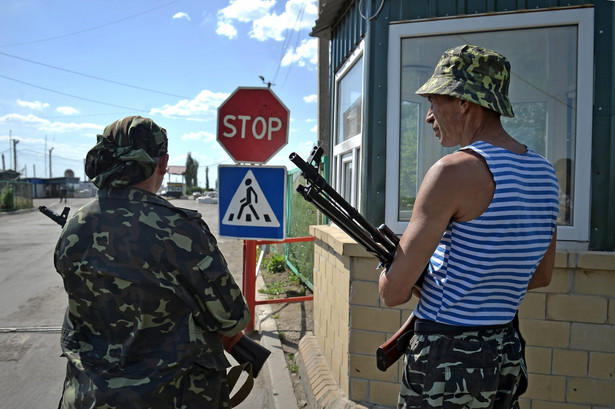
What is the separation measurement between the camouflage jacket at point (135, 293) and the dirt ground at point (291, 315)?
7.59 ft

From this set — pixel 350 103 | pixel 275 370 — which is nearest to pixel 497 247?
pixel 350 103

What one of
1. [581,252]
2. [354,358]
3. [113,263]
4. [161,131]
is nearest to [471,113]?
[161,131]

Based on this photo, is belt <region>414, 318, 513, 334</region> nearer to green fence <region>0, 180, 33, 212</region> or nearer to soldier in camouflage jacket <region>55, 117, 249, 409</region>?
soldier in camouflage jacket <region>55, 117, 249, 409</region>

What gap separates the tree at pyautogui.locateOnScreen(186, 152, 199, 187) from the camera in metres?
92.9

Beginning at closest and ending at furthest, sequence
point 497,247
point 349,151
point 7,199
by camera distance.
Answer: point 497,247
point 349,151
point 7,199

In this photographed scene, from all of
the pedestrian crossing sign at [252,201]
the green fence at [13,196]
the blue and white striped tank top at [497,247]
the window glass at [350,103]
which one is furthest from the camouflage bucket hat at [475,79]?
the green fence at [13,196]

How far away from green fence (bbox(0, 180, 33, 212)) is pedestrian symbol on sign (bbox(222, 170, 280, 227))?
91.2 ft

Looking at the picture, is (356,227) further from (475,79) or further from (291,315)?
(291,315)

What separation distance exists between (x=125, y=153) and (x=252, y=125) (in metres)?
2.80

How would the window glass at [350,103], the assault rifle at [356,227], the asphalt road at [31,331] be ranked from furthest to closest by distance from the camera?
the asphalt road at [31,331] → the window glass at [350,103] → the assault rifle at [356,227]

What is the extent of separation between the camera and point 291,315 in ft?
19.6

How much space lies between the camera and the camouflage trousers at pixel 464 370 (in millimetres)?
1518

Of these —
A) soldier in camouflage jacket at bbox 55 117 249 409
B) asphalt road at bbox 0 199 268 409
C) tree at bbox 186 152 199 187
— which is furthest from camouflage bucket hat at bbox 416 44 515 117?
tree at bbox 186 152 199 187

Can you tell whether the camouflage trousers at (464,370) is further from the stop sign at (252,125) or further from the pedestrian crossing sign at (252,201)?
the stop sign at (252,125)
